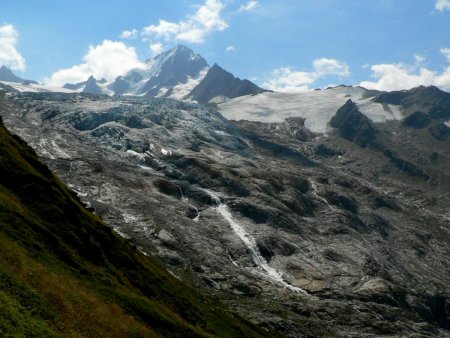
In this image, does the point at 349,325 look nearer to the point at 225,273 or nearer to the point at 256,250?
the point at 225,273

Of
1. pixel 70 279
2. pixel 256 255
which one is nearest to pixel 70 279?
pixel 70 279

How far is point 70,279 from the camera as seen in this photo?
50.5 metres

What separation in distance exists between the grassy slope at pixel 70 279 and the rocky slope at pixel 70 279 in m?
0.09

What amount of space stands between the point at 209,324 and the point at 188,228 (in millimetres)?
95076

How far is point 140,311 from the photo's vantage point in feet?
182

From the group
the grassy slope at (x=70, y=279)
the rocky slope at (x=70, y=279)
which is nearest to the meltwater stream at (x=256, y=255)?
the rocky slope at (x=70, y=279)

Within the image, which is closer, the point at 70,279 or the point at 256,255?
the point at 70,279

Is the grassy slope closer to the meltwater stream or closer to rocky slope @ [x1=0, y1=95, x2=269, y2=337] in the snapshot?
rocky slope @ [x1=0, y1=95, x2=269, y2=337]

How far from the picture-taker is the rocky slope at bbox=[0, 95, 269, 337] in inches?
1551

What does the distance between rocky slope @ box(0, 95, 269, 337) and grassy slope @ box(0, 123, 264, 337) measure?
0.09m

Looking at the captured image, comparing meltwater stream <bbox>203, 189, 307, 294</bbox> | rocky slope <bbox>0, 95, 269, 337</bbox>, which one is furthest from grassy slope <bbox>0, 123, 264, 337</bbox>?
meltwater stream <bbox>203, 189, 307, 294</bbox>

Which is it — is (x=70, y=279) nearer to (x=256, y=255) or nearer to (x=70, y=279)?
(x=70, y=279)

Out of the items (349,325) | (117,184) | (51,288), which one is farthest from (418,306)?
(51,288)

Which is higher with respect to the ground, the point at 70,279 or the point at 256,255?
the point at 256,255
